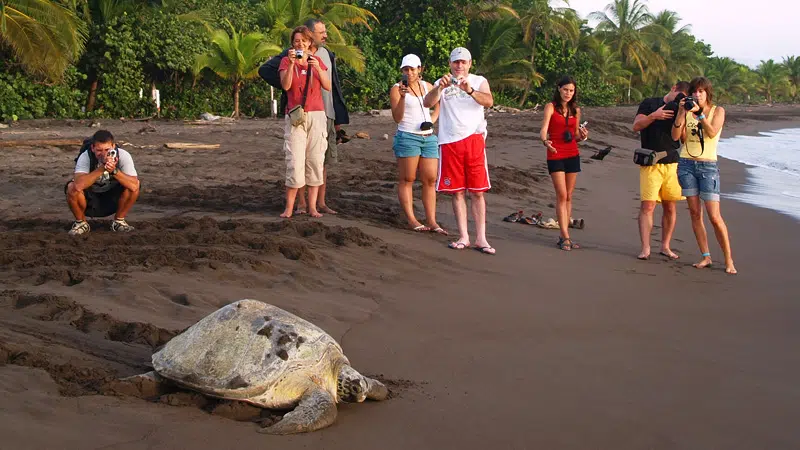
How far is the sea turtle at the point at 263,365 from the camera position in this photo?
2.83m

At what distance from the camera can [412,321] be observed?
13.4 ft

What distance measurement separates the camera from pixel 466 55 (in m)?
5.54

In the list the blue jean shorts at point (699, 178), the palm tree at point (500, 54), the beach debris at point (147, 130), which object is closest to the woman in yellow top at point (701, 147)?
the blue jean shorts at point (699, 178)

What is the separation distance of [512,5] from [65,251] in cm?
2767

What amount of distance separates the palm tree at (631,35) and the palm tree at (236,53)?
91.2 feet

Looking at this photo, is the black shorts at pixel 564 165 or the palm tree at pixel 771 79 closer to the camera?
the black shorts at pixel 564 165

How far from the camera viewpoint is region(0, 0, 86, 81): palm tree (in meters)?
13.2

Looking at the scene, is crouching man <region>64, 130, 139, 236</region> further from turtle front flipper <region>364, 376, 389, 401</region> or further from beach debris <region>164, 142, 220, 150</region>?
beach debris <region>164, 142, 220, 150</region>

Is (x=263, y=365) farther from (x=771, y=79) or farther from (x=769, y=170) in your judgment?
(x=771, y=79)

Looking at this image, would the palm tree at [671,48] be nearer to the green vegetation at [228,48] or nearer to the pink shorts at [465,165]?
the green vegetation at [228,48]

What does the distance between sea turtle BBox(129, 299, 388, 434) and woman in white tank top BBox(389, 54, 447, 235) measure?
316 centimetres

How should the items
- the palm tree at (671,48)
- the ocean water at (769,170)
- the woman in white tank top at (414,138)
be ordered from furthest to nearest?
the palm tree at (671,48)
the ocean water at (769,170)
the woman in white tank top at (414,138)

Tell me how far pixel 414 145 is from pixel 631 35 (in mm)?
37800

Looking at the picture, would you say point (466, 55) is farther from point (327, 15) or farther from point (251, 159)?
point (327, 15)
